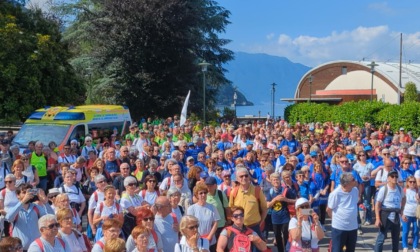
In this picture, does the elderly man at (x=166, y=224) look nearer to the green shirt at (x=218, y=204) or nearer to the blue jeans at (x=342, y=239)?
the green shirt at (x=218, y=204)

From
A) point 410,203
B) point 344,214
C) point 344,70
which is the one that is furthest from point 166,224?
point 344,70

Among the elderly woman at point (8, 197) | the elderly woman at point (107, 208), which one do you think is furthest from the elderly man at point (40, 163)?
the elderly woman at point (107, 208)

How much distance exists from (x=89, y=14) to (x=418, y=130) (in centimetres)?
2101

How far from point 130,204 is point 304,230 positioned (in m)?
2.36

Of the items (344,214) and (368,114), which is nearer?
(344,214)

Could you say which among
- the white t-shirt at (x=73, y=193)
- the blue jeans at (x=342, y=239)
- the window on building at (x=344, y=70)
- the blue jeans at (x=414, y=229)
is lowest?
the blue jeans at (x=414, y=229)

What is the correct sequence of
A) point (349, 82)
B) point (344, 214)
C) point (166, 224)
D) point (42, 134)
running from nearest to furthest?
1. point (166, 224)
2. point (344, 214)
3. point (42, 134)
4. point (349, 82)

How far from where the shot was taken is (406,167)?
11039 mm

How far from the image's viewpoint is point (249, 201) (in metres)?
7.76

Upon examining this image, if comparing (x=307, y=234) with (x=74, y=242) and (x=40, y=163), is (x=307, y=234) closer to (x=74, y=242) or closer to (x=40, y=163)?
(x=74, y=242)

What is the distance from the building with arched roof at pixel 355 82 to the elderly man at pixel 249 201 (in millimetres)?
52927

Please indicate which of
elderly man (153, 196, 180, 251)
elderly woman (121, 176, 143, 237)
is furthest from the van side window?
elderly man (153, 196, 180, 251)

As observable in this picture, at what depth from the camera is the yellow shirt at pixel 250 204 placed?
771 cm

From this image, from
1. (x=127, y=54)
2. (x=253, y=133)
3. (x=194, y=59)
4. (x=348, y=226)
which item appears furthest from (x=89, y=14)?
(x=348, y=226)
